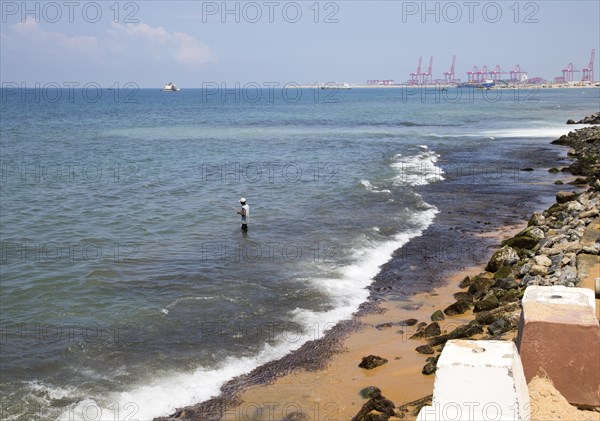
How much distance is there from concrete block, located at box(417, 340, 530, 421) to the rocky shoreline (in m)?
3.80

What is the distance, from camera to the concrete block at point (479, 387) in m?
5.48

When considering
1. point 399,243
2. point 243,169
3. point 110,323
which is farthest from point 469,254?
point 243,169

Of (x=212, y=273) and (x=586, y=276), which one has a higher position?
(x=586, y=276)

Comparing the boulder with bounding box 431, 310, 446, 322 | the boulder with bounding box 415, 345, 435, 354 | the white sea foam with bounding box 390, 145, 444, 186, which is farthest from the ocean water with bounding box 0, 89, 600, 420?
the boulder with bounding box 415, 345, 435, 354

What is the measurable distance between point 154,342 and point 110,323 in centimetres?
163

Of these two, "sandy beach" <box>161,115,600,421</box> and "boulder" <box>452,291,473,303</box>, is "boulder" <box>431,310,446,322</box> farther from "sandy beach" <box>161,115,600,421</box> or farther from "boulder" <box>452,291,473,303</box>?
"boulder" <box>452,291,473,303</box>

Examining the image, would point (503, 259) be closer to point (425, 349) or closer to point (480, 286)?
point (480, 286)

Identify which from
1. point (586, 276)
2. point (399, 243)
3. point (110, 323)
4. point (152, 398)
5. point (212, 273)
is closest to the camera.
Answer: point (152, 398)

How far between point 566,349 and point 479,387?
188 cm

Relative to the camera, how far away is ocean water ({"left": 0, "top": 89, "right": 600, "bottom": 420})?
1271 cm

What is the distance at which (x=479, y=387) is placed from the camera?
231 inches

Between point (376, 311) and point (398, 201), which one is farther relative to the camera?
point (398, 201)

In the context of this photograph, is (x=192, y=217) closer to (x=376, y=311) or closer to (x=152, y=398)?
(x=376, y=311)

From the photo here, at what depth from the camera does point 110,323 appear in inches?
590
